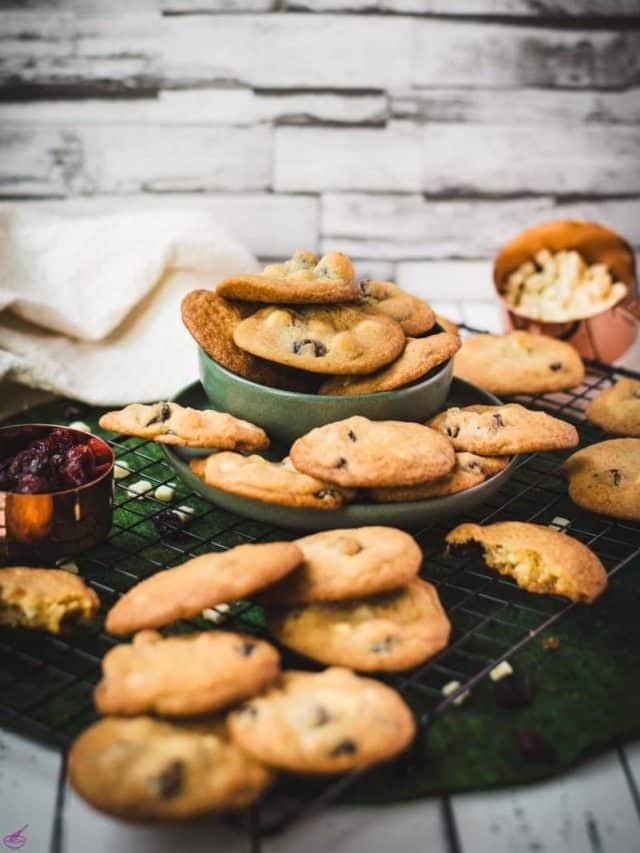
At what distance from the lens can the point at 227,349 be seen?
1.92 metres

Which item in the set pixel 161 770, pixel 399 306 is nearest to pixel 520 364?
pixel 399 306

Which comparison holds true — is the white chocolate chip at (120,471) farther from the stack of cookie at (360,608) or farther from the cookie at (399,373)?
the stack of cookie at (360,608)

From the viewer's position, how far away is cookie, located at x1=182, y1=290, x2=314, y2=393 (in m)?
1.91

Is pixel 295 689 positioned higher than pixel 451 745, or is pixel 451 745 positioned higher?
pixel 295 689

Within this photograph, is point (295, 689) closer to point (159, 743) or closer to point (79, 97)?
point (159, 743)

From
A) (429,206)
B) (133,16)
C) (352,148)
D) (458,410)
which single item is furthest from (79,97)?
(458,410)

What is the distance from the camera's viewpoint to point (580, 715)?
4.94ft

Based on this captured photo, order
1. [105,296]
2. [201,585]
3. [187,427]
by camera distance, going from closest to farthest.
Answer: [201,585] → [187,427] → [105,296]

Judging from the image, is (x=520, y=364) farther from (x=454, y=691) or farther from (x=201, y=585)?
(x=201, y=585)

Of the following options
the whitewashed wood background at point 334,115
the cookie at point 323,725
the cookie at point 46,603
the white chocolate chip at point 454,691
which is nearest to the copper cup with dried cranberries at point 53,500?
the cookie at point 46,603

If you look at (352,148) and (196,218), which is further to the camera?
(352,148)

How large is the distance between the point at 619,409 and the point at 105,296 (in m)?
1.39

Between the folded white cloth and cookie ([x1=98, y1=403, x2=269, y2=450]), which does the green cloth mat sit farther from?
the folded white cloth

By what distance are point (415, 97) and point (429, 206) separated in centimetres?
38
